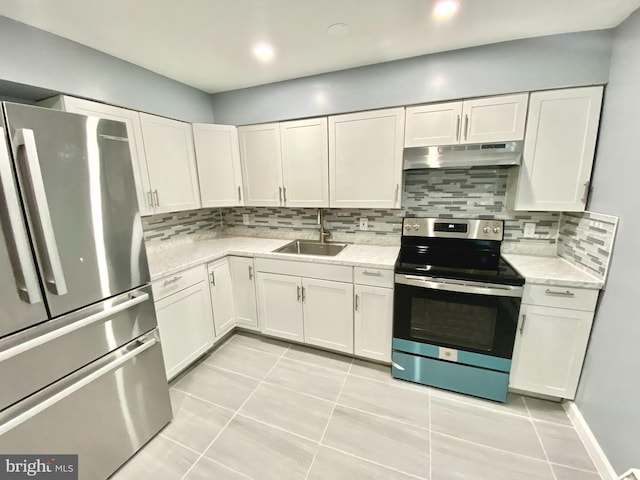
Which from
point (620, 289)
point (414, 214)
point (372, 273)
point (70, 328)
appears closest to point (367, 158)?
point (414, 214)

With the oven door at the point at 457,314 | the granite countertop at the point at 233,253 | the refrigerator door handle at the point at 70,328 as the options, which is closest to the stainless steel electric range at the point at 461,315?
the oven door at the point at 457,314

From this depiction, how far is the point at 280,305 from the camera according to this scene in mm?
2395

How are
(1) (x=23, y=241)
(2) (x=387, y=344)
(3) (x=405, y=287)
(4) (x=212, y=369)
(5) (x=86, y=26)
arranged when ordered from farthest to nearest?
(4) (x=212, y=369), (2) (x=387, y=344), (3) (x=405, y=287), (5) (x=86, y=26), (1) (x=23, y=241)

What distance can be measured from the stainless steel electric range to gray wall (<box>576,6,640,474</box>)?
0.41m

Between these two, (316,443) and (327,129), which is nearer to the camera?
(316,443)

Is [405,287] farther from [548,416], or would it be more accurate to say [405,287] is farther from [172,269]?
[172,269]

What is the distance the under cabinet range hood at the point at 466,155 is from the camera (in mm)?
1766

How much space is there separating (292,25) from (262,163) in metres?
1.21

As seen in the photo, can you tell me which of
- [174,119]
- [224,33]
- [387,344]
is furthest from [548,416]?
[174,119]

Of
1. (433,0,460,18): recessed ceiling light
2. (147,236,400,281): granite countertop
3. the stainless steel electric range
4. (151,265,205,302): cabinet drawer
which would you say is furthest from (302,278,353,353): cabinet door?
(433,0,460,18): recessed ceiling light

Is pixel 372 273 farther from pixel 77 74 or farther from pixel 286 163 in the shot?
pixel 77 74

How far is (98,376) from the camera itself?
1.29 metres

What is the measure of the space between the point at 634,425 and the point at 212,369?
8.61 ft

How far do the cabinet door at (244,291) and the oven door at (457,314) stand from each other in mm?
1332
